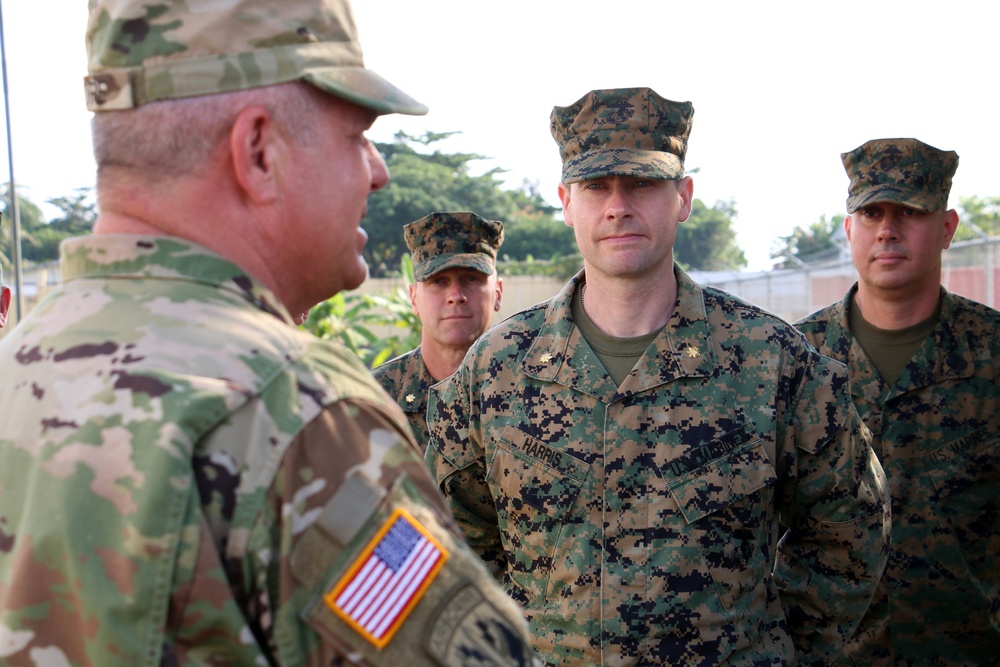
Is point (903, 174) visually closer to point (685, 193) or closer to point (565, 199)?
point (685, 193)

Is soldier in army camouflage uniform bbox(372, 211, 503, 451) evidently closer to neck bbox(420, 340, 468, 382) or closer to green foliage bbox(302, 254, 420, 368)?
neck bbox(420, 340, 468, 382)

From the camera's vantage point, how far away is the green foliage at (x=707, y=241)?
2110 inches

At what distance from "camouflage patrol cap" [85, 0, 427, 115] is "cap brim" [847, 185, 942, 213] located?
11.3 feet

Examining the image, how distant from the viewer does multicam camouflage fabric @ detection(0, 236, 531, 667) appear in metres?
1.18

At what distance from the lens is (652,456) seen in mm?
2930

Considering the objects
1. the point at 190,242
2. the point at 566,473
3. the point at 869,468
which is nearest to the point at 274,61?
the point at 190,242

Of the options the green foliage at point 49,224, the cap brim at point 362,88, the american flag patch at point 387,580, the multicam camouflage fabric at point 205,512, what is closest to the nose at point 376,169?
the cap brim at point 362,88

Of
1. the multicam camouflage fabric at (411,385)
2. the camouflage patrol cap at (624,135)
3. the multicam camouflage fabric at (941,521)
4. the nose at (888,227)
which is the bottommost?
the multicam camouflage fabric at (941,521)

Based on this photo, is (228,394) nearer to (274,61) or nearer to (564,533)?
(274,61)

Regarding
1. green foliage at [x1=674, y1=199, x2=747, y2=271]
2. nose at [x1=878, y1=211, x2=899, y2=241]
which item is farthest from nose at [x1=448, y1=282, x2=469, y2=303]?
green foliage at [x1=674, y1=199, x2=747, y2=271]

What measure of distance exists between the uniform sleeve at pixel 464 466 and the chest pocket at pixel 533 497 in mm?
142

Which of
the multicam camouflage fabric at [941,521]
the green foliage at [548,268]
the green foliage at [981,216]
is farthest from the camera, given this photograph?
the green foliage at [548,268]

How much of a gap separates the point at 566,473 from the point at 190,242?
5.86 feet

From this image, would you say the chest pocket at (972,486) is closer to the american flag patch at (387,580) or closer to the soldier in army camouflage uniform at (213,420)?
the soldier in army camouflage uniform at (213,420)
